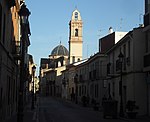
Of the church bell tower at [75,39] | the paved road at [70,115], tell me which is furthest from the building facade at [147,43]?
the church bell tower at [75,39]

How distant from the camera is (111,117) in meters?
27.1

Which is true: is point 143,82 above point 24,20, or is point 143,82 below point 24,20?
below

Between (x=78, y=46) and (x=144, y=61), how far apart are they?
75113mm

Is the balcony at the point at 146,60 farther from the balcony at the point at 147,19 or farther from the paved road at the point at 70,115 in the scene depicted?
the paved road at the point at 70,115

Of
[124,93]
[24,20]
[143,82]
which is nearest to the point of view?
[24,20]

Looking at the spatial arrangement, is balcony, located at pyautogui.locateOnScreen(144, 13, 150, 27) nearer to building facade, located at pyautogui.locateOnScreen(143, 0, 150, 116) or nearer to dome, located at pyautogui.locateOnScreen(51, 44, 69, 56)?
building facade, located at pyautogui.locateOnScreen(143, 0, 150, 116)

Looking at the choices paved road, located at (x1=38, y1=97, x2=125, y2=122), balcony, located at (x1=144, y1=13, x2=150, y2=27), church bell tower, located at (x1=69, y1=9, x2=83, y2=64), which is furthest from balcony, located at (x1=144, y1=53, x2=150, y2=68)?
church bell tower, located at (x1=69, y1=9, x2=83, y2=64)

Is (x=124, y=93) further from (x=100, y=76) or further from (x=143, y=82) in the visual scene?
(x=100, y=76)

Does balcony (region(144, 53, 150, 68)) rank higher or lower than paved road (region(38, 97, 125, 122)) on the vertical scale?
higher

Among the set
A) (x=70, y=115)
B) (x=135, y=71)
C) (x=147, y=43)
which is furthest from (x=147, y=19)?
(x=70, y=115)

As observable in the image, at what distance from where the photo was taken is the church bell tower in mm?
102062

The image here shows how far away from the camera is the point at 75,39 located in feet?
334

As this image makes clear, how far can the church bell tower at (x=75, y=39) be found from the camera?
102 metres

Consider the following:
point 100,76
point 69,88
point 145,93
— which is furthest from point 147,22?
point 69,88
